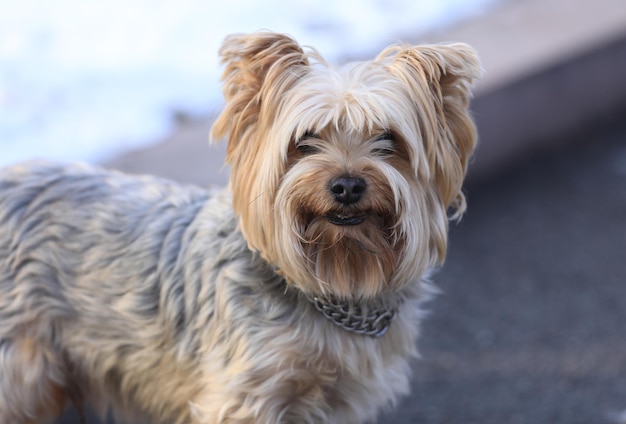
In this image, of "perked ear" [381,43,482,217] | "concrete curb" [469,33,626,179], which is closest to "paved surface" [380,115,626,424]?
"concrete curb" [469,33,626,179]

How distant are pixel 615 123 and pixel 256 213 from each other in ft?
16.5

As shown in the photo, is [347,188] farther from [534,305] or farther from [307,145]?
[534,305]

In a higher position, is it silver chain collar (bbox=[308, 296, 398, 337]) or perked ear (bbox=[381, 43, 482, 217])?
perked ear (bbox=[381, 43, 482, 217])

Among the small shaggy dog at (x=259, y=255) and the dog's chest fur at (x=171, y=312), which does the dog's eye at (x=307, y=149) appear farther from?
the dog's chest fur at (x=171, y=312)

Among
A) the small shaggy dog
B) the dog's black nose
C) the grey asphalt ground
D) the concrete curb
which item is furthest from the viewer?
the concrete curb

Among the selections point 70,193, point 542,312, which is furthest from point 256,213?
point 542,312

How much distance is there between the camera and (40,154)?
6.10 meters

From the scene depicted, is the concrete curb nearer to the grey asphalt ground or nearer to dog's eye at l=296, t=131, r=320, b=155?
the grey asphalt ground

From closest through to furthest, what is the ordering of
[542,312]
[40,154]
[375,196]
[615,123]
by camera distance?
[375,196]
[542,312]
[40,154]
[615,123]

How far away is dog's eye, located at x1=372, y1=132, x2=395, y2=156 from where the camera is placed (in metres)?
2.97

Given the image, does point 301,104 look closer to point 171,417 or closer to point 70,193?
point 70,193

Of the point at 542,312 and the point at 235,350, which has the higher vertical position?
the point at 235,350

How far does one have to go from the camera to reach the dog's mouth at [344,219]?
293cm

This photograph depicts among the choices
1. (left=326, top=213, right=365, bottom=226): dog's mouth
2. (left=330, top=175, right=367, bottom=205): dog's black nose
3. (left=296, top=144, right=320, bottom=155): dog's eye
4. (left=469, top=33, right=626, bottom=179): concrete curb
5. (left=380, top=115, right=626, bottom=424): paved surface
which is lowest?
(left=380, top=115, right=626, bottom=424): paved surface
